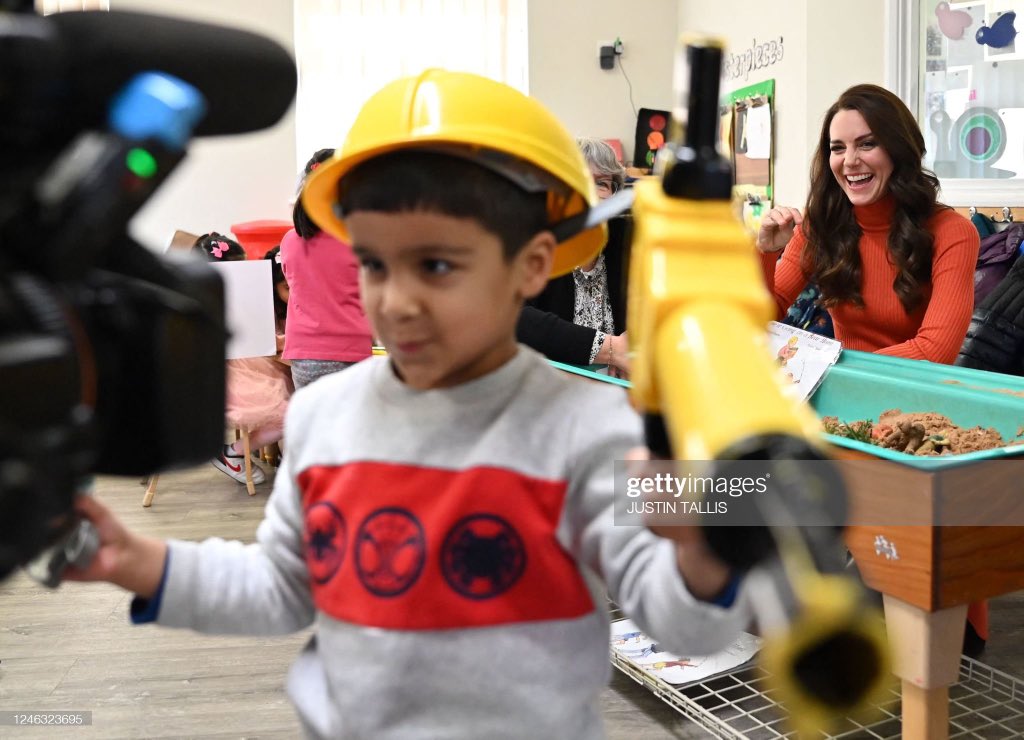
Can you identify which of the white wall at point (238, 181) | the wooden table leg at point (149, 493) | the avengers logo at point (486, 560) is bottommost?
the wooden table leg at point (149, 493)

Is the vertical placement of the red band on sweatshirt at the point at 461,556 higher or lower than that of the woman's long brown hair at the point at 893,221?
lower

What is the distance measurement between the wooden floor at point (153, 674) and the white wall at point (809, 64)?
1.91 meters

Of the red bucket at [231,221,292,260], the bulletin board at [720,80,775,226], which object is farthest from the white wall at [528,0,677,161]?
the red bucket at [231,221,292,260]

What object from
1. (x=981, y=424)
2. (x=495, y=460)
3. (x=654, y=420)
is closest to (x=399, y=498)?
(x=495, y=460)

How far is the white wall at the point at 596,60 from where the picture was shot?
5.21 meters

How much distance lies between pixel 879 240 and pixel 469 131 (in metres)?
1.77

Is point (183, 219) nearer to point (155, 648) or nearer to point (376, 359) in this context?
point (155, 648)

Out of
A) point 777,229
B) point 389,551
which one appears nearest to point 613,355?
point 777,229

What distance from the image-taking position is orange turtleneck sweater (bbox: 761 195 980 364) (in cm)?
204

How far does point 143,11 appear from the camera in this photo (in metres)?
0.44

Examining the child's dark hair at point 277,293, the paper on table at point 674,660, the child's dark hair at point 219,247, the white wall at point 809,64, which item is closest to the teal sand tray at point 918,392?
the paper on table at point 674,660

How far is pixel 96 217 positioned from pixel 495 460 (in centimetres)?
35

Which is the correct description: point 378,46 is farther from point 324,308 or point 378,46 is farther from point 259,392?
point 324,308

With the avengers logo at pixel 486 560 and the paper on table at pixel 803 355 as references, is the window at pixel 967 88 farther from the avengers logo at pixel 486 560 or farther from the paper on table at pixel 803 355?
the avengers logo at pixel 486 560
